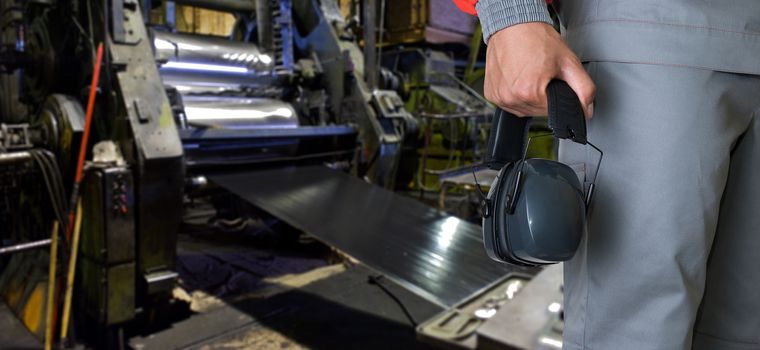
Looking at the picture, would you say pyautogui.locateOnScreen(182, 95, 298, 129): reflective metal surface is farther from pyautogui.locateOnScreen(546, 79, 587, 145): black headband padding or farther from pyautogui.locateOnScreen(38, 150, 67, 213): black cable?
pyautogui.locateOnScreen(546, 79, 587, 145): black headband padding

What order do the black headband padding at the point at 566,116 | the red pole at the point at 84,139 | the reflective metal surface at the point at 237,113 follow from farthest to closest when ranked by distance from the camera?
the reflective metal surface at the point at 237,113 → the red pole at the point at 84,139 → the black headband padding at the point at 566,116

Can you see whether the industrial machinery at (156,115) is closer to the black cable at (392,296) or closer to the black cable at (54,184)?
the black cable at (54,184)

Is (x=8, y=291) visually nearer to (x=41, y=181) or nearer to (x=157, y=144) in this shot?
(x=41, y=181)

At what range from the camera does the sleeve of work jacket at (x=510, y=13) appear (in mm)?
782

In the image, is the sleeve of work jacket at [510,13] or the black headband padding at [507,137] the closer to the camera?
the sleeve of work jacket at [510,13]

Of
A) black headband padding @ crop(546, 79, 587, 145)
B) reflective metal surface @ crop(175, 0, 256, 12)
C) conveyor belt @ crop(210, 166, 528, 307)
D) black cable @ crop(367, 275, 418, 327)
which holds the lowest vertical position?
black cable @ crop(367, 275, 418, 327)

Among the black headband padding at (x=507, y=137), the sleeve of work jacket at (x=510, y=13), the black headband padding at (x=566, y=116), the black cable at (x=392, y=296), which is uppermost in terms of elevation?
the sleeve of work jacket at (x=510, y=13)

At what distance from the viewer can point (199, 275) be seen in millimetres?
3213

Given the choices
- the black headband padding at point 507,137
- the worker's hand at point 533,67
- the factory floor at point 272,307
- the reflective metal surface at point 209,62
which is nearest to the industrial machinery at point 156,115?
the reflective metal surface at point 209,62

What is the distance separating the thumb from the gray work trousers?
0.05 m

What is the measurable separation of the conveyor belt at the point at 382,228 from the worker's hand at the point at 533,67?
4.39 feet

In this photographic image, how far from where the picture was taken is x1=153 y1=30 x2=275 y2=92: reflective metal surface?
3279 millimetres

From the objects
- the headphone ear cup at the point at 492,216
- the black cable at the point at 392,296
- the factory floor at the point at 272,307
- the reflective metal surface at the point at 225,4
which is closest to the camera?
the headphone ear cup at the point at 492,216

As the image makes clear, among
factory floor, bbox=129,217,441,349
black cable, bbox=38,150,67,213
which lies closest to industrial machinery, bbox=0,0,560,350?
black cable, bbox=38,150,67,213
